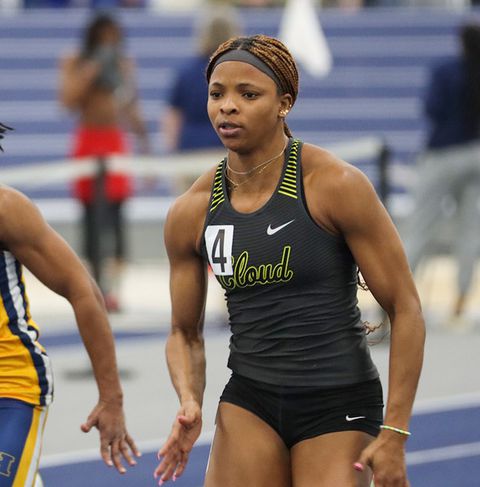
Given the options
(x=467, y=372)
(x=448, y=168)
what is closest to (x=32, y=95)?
(x=448, y=168)

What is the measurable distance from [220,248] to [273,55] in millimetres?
584

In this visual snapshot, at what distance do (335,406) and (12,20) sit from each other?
51.5 ft

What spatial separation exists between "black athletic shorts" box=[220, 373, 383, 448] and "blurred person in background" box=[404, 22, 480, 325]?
259 inches

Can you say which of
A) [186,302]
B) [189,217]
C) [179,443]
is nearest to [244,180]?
[189,217]

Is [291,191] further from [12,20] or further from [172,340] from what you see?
[12,20]

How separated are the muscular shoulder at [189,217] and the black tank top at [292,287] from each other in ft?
0.29

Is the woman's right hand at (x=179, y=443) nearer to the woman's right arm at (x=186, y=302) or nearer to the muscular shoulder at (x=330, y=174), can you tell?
the woman's right arm at (x=186, y=302)

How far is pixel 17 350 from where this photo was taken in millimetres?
4680

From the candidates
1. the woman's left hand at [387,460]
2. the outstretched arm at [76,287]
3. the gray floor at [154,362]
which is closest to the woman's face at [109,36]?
the gray floor at [154,362]

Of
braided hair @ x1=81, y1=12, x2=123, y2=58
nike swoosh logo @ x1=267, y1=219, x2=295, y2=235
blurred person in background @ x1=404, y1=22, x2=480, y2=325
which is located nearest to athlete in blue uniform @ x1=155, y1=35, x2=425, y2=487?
nike swoosh logo @ x1=267, y1=219, x2=295, y2=235

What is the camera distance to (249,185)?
452cm

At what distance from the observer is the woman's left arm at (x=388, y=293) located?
4195mm

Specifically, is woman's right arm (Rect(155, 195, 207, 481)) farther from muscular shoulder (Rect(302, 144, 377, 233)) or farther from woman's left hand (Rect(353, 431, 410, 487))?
woman's left hand (Rect(353, 431, 410, 487))

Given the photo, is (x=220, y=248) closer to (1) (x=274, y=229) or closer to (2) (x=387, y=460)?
(1) (x=274, y=229)
